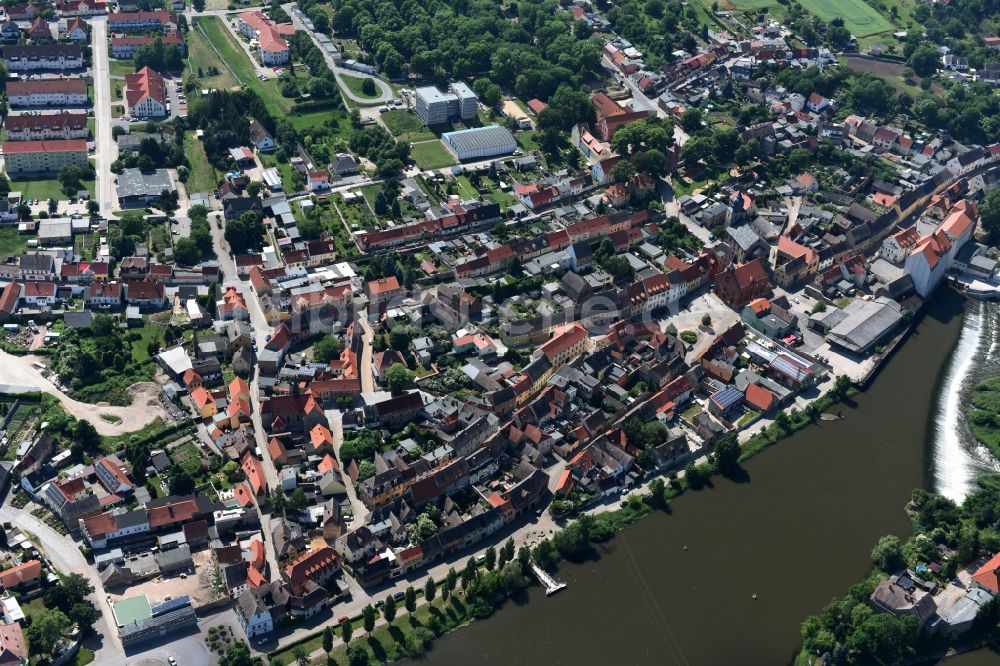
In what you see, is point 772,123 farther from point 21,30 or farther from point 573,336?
point 21,30

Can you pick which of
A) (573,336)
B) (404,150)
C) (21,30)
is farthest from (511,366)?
(21,30)

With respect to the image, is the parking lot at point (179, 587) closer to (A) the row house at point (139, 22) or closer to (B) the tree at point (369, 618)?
(B) the tree at point (369, 618)

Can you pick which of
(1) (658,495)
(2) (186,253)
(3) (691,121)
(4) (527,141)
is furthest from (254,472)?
(3) (691,121)

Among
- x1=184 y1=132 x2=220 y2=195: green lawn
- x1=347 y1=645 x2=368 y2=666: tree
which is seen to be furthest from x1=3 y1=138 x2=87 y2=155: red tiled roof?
x1=347 y1=645 x2=368 y2=666: tree

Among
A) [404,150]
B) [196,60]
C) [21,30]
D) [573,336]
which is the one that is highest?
[21,30]

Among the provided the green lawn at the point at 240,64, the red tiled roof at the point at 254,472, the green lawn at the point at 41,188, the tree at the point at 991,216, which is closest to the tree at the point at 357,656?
the red tiled roof at the point at 254,472

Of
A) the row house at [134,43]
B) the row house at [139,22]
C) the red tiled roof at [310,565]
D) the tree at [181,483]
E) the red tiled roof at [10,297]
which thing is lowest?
the red tiled roof at [310,565]

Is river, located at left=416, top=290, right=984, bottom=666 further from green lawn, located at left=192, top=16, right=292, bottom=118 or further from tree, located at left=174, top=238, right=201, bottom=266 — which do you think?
green lawn, located at left=192, top=16, right=292, bottom=118
